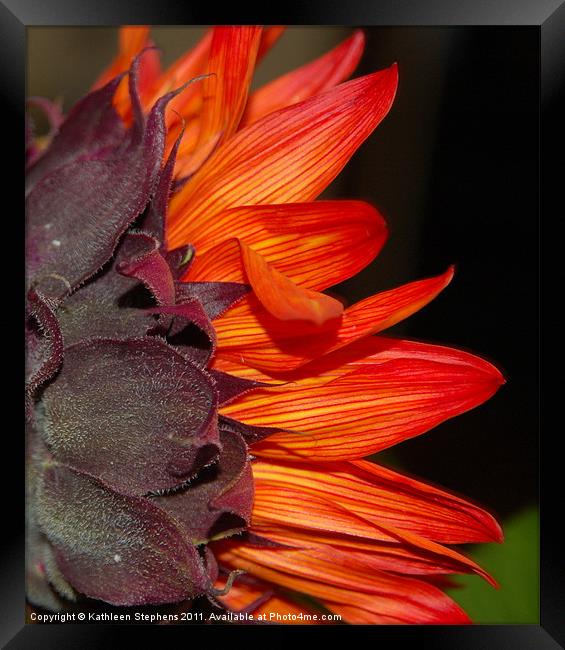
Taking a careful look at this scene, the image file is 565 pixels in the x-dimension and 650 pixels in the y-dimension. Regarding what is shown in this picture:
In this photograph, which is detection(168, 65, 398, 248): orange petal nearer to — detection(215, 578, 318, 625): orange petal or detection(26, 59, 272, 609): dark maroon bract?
detection(26, 59, 272, 609): dark maroon bract

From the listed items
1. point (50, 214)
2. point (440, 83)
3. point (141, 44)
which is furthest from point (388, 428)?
point (440, 83)

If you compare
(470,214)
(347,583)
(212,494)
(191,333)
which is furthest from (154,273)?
(470,214)

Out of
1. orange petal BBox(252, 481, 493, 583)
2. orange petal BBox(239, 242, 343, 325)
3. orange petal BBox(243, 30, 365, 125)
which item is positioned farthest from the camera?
orange petal BBox(243, 30, 365, 125)

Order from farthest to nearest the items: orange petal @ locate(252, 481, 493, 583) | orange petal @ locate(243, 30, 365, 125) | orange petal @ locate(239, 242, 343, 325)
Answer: orange petal @ locate(243, 30, 365, 125) < orange petal @ locate(252, 481, 493, 583) < orange petal @ locate(239, 242, 343, 325)

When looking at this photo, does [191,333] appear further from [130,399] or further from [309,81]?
[309,81]

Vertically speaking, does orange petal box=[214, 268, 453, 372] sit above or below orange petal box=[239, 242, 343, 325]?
below

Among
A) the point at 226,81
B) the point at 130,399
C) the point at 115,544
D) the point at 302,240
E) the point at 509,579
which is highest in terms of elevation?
the point at 226,81

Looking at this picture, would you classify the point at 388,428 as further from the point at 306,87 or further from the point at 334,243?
the point at 306,87

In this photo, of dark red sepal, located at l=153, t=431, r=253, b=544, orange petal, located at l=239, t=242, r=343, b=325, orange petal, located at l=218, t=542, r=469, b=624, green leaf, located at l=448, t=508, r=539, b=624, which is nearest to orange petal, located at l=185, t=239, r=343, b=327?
orange petal, located at l=239, t=242, r=343, b=325
